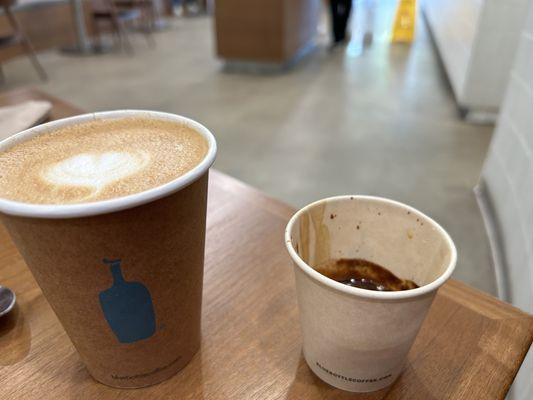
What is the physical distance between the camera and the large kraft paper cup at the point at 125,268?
32 centimetres

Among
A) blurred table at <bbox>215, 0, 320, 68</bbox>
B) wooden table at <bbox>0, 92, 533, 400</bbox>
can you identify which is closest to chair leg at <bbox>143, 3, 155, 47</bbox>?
blurred table at <bbox>215, 0, 320, 68</bbox>

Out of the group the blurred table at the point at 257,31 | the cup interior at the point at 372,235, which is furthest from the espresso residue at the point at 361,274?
the blurred table at the point at 257,31

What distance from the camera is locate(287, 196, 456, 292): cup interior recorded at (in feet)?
1.48

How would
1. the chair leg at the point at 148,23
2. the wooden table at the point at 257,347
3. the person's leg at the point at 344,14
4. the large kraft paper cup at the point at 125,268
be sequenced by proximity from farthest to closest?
the chair leg at the point at 148,23 < the person's leg at the point at 344,14 < the wooden table at the point at 257,347 < the large kraft paper cup at the point at 125,268

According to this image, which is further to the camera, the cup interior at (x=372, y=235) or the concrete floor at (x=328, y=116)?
the concrete floor at (x=328, y=116)

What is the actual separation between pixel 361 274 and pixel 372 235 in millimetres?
55

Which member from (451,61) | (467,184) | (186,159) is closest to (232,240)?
(186,159)

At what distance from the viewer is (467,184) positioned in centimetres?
215

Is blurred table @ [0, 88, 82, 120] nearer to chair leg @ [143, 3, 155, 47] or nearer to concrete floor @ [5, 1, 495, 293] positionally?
concrete floor @ [5, 1, 495, 293]

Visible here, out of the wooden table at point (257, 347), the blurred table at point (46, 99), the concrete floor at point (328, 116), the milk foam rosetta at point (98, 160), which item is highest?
the milk foam rosetta at point (98, 160)

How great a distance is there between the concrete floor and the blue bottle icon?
142cm

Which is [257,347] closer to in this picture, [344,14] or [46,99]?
[46,99]

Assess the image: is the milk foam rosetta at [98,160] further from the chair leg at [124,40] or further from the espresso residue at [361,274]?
the chair leg at [124,40]

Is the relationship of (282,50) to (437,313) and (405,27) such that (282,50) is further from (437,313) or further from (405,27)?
(437,313)
